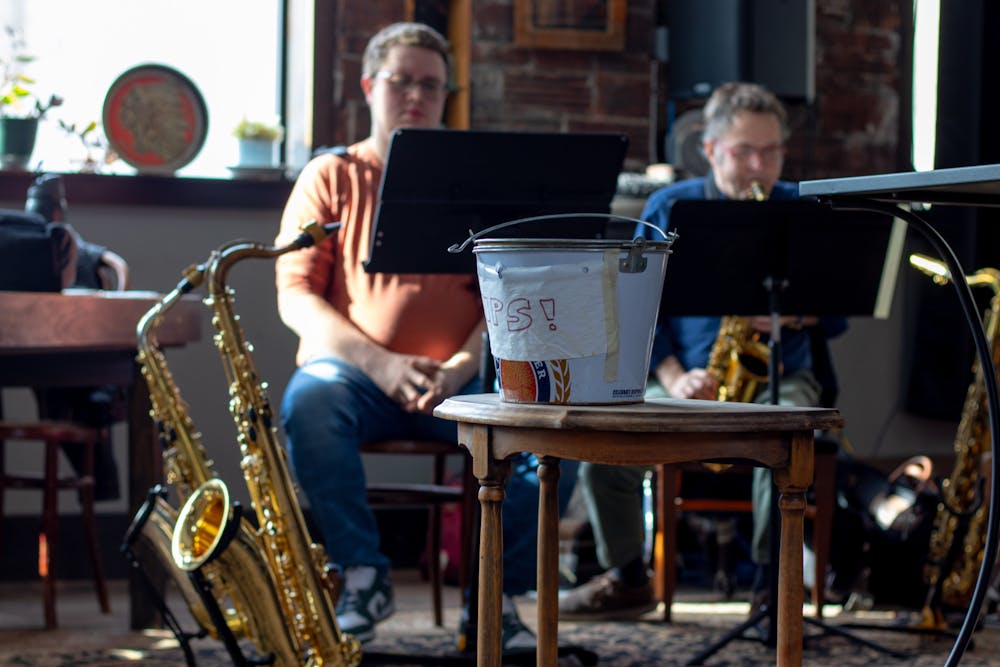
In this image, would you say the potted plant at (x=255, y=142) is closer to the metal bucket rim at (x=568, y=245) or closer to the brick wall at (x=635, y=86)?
the brick wall at (x=635, y=86)

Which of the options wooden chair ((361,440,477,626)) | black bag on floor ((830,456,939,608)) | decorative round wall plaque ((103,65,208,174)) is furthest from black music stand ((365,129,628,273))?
decorative round wall plaque ((103,65,208,174))

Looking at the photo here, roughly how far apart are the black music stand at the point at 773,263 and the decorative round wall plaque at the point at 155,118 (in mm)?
1868

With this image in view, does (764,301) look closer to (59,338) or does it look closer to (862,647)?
(862,647)

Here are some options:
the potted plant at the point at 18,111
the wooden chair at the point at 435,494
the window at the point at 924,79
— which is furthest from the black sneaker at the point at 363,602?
the window at the point at 924,79

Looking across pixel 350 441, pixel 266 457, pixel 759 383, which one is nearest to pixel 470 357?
pixel 350 441

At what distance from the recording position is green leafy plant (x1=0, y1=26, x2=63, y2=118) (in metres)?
3.89

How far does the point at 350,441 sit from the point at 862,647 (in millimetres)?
1262

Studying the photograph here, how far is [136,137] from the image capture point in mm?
4020

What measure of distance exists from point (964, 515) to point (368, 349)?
1478 mm

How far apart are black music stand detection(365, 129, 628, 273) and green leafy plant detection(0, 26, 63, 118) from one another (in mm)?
1763

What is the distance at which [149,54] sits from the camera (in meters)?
4.16

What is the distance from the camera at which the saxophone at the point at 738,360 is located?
3350 mm

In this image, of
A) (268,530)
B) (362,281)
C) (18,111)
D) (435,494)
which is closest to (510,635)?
(435,494)

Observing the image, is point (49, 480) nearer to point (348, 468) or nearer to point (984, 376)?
point (348, 468)
